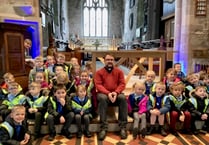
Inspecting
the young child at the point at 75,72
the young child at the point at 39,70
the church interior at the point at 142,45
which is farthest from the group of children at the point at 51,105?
the young child at the point at 75,72

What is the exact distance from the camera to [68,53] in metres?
8.67

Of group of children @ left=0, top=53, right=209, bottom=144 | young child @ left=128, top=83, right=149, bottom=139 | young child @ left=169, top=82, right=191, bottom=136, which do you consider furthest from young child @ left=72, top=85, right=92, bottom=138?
young child @ left=169, top=82, right=191, bottom=136

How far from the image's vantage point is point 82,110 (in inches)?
110

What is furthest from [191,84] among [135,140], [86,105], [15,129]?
[15,129]

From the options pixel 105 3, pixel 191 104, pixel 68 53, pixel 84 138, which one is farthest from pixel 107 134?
pixel 105 3

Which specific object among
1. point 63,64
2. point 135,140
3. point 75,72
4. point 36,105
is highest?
point 63,64

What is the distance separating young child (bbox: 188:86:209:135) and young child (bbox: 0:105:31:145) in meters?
2.13

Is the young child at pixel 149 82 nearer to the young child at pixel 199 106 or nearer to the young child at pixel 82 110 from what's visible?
the young child at pixel 199 106

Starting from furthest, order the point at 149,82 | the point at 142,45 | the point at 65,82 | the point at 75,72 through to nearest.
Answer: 1. the point at 142,45
2. the point at 75,72
3. the point at 149,82
4. the point at 65,82

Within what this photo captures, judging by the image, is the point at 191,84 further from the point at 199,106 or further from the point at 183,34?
the point at 183,34

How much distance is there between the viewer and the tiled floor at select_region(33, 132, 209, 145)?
8.61ft

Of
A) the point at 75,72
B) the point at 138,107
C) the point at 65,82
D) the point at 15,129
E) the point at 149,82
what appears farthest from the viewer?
the point at 75,72

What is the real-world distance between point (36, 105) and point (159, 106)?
1609 millimetres

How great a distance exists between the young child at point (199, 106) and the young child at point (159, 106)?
0.38 metres
